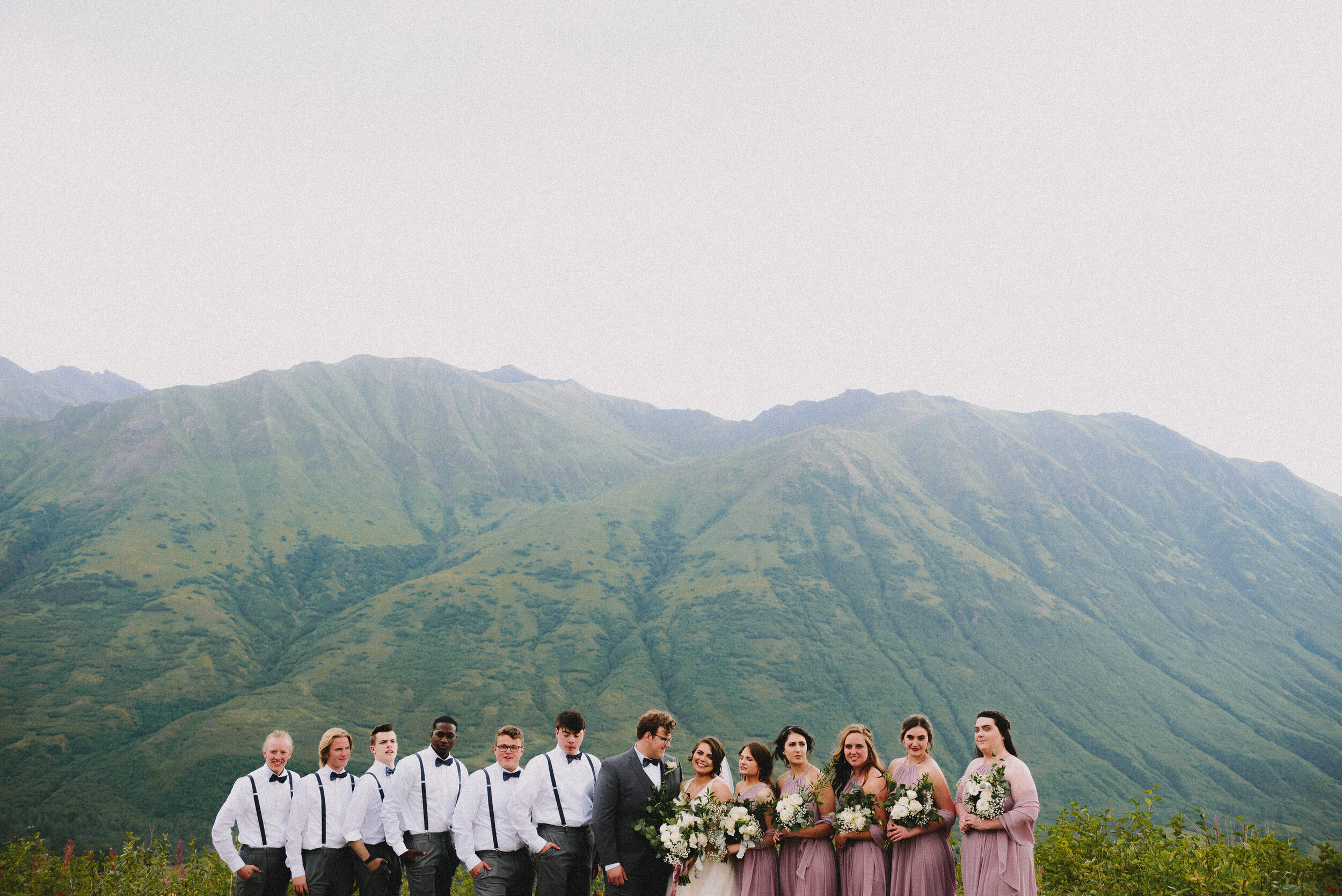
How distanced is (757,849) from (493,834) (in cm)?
352

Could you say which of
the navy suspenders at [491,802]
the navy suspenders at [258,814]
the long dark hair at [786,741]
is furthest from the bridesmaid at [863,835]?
the navy suspenders at [258,814]

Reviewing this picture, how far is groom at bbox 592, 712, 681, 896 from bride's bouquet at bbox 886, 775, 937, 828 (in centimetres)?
278

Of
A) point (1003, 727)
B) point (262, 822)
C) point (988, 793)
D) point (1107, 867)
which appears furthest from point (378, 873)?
point (1107, 867)

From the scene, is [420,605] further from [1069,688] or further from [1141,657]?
[1141,657]

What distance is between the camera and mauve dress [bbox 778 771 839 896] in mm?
9797

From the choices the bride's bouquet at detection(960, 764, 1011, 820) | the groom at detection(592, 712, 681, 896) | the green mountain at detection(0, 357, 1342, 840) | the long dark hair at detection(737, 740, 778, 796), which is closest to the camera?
the bride's bouquet at detection(960, 764, 1011, 820)

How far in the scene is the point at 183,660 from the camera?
5271 inches

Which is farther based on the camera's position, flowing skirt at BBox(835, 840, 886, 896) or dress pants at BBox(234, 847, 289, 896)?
dress pants at BBox(234, 847, 289, 896)

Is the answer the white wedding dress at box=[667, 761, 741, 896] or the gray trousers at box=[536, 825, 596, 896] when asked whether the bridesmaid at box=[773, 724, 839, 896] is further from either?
the gray trousers at box=[536, 825, 596, 896]

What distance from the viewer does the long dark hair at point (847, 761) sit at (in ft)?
32.6

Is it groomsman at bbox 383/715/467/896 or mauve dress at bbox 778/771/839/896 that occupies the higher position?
groomsman at bbox 383/715/467/896

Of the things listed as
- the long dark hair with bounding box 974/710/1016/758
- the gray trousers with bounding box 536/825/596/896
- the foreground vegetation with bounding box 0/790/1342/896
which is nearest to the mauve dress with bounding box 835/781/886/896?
the long dark hair with bounding box 974/710/1016/758

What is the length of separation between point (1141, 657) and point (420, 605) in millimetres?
162350

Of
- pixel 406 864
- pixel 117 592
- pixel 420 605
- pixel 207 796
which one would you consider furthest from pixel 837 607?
pixel 406 864
